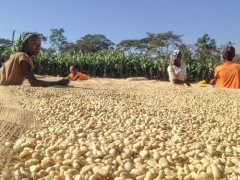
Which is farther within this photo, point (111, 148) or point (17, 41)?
point (17, 41)

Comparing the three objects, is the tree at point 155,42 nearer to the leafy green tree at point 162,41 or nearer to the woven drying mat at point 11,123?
the leafy green tree at point 162,41

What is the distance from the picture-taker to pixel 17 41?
5715mm

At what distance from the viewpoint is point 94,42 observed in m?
50.8

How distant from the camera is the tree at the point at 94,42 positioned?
4875 cm

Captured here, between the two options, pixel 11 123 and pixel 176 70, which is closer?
pixel 11 123

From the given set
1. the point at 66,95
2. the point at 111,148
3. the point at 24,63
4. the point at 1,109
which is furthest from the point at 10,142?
the point at 24,63

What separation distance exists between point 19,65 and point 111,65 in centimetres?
1341

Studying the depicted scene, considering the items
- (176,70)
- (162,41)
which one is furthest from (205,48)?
(176,70)

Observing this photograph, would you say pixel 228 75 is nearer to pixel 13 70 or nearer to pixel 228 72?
pixel 228 72

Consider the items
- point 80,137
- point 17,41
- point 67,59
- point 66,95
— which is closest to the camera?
point 80,137

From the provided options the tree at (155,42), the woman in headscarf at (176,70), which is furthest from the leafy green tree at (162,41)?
the woman in headscarf at (176,70)

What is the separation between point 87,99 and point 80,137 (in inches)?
72.1

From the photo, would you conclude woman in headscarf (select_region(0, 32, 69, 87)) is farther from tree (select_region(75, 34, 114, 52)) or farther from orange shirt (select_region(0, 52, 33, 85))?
tree (select_region(75, 34, 114, 52))

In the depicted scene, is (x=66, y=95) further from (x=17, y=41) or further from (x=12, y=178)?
(x=12, y=178)
